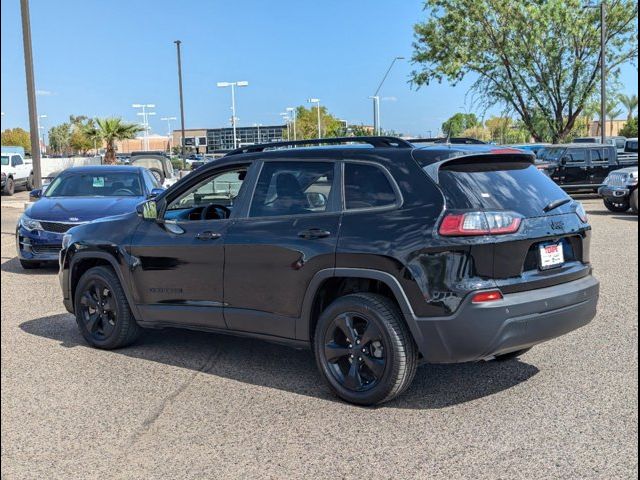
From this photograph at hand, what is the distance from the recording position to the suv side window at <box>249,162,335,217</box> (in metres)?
5.01

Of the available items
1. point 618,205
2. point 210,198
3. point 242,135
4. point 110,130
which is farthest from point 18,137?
point 210,198

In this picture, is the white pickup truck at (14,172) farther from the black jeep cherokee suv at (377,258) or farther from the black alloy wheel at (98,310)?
the black jeep cherokee suv at (377,258)

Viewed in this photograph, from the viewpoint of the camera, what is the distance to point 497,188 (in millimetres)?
4645

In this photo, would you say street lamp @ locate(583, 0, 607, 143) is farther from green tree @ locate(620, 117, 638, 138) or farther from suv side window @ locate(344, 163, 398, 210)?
green tree @ locate(620, 117, 638, 138)

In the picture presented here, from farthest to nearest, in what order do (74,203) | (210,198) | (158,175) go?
(158,175), (74,203), (210,198)

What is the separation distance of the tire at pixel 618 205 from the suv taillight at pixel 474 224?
49.1 ft

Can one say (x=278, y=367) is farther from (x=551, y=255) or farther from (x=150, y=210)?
(x=551, y=255)

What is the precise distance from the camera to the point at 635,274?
949cm

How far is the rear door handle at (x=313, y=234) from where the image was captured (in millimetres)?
4797

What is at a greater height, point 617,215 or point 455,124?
point 455,124

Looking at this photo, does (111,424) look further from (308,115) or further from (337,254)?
(308,115)

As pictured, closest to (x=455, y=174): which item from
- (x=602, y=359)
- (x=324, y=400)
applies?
(x=324, y=400)

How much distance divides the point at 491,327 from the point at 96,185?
8391 mm

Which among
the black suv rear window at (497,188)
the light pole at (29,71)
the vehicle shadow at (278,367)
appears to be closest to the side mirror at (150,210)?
the vehicle shadow at (278,367)
